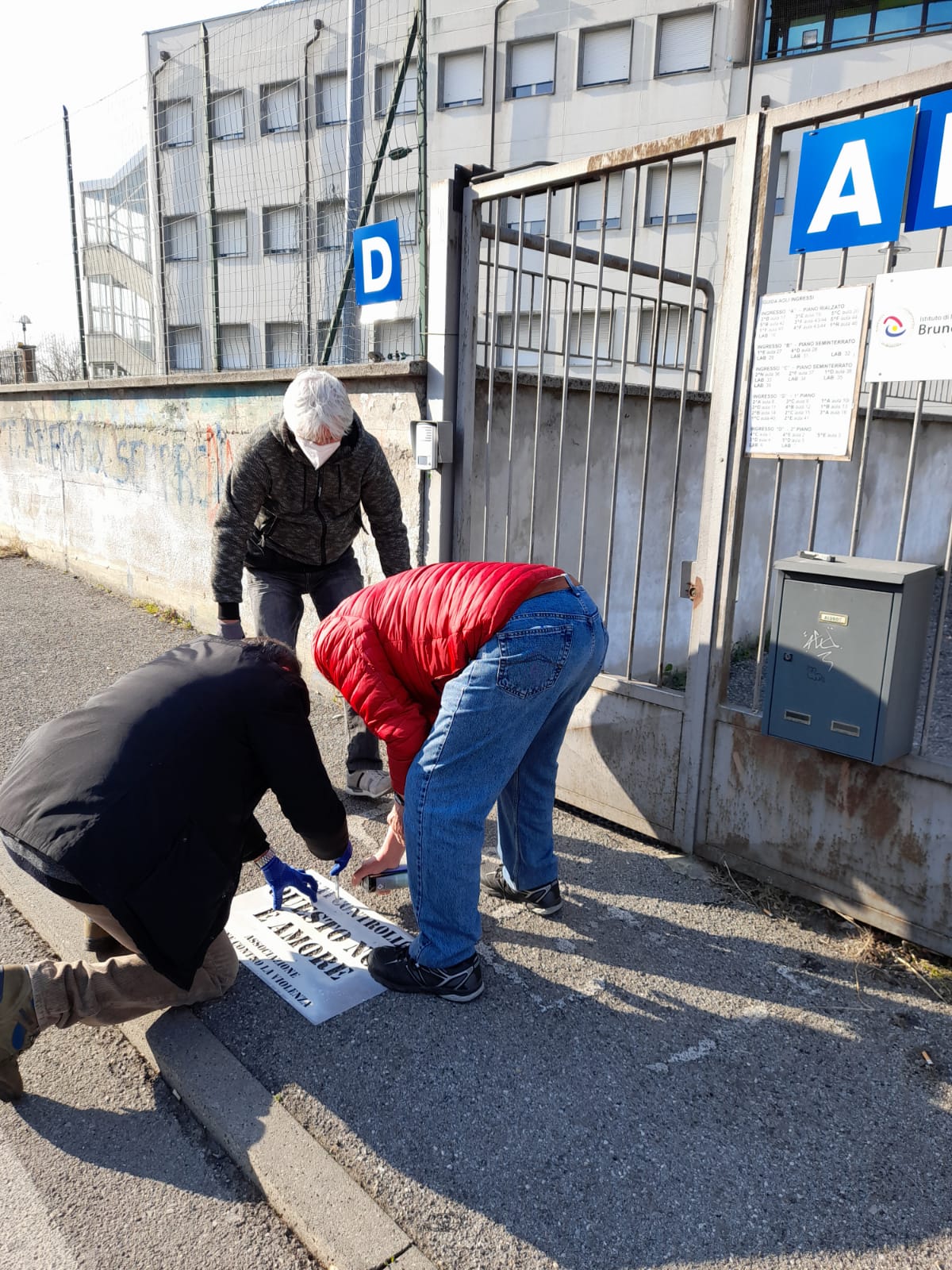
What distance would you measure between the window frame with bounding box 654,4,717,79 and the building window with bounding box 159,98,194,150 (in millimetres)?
18040

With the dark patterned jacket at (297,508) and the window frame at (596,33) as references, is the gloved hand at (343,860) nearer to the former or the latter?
the dark patterned jacket at (297,508)

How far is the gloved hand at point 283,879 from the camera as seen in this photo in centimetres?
293

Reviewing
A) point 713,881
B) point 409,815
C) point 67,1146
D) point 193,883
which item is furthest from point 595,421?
point 67,1146

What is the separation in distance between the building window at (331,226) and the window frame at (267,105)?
21.6 inches

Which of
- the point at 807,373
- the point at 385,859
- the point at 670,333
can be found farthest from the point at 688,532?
the point at 670,333

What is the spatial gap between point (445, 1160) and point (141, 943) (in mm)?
890

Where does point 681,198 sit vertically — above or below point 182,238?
above

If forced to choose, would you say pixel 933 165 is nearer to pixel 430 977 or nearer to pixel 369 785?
pixel 430 977

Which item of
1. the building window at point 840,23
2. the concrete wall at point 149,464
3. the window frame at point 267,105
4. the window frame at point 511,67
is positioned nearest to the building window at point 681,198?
the building window at point 840,23

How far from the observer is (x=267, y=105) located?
6.77m

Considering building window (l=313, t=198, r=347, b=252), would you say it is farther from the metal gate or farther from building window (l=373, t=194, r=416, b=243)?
the metal gate

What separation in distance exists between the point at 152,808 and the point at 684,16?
79.3 feet

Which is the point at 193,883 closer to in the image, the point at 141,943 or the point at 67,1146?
the point at 141,943

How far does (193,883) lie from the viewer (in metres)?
2.23
